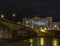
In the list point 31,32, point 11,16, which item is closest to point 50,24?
point 11,16

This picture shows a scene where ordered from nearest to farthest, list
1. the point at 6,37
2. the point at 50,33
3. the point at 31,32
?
1. the point at 6,37
2. the point at 31,32
3. the point at 50,33

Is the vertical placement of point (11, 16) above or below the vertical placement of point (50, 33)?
above

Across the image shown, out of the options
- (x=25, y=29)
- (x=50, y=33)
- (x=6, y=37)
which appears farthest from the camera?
(x=50, y=33)

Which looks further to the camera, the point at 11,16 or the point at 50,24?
the point at 50,24

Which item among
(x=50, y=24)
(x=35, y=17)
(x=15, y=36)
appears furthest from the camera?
(x=35, y=17)

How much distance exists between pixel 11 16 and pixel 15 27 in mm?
33511

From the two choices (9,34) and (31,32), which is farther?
(31,32)

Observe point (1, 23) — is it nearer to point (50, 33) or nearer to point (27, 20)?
point (50, 33)

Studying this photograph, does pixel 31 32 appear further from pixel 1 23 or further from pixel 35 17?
pixel 35 17

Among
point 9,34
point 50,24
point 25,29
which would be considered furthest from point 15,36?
point 50,24

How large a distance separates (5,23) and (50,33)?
118 feet

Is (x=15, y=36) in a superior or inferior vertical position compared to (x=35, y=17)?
inferior

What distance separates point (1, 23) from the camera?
52750 mm

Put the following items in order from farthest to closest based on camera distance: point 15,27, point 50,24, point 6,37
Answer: point 50,24 → point 15,27 → point 6,37
